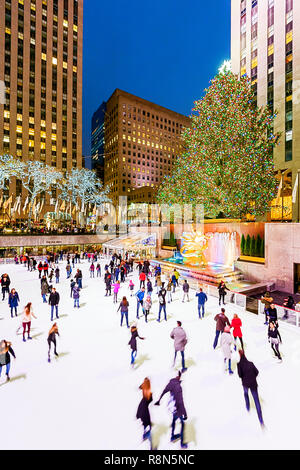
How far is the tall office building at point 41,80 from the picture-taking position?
61.6 meters

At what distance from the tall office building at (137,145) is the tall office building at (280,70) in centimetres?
5853

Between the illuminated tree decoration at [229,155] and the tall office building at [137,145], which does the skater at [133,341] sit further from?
the tall office building at [137,145]

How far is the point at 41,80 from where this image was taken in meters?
65.8

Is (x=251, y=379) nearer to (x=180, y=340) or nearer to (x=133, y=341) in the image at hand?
(x=180, y=340)

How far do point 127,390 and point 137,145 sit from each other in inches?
4006

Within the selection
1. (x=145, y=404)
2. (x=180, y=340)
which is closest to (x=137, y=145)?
(x=180, y=340)

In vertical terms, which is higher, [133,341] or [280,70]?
[280,70]

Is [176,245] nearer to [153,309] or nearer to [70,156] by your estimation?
[153,309]

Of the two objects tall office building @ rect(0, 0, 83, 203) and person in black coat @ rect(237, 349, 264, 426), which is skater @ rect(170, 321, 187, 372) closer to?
person in black coat @ rect(237, 349, 264, 426)

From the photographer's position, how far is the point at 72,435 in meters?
4.71

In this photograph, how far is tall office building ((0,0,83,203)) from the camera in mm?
61594

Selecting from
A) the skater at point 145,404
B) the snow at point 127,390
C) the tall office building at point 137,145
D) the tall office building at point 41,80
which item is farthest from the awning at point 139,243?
the tall office building at point 137,145

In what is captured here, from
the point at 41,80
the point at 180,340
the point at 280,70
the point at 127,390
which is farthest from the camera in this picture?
the point at 41,80

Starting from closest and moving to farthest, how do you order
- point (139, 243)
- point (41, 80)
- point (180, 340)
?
point (180, 340), point (139, 243), point (41, 80)
